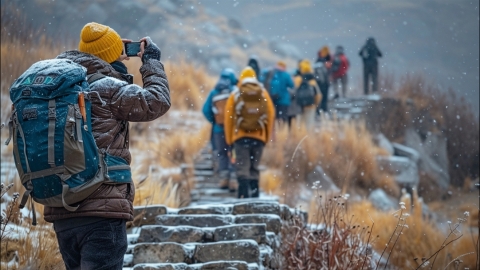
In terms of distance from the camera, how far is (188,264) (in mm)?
4297

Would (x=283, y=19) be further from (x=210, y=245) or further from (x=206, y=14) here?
(x=210, y=245)

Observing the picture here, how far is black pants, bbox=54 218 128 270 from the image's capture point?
2.60 meters

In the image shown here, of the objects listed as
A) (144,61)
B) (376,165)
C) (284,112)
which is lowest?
(376,165)

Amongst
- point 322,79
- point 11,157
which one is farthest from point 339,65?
point 11,157

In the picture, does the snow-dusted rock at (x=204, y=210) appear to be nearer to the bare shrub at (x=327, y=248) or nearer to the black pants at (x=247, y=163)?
the bare shrub at (x=327, y=248)

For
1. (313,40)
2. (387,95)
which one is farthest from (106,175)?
(313,40)

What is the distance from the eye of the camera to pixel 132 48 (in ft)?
9.88

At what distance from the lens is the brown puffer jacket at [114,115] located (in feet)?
8.63

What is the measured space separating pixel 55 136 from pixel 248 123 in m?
4.33

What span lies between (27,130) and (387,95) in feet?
50.8

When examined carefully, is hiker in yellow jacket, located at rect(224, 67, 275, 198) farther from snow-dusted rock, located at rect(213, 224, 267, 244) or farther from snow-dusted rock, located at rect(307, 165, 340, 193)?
snow-dusted rock, located at rect(307, 165, 340, 193)

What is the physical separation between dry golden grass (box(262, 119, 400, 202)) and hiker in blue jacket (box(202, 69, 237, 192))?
1869 millimetres

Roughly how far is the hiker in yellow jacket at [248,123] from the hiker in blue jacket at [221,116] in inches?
46.6

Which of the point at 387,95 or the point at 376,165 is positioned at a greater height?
the point at 387,95
